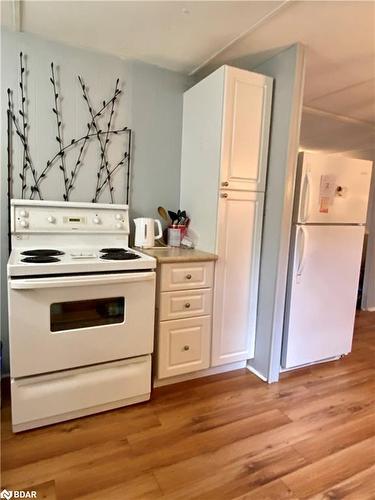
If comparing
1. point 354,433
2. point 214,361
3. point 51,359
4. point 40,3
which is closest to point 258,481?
point 354,433

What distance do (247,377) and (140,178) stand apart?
164 cm

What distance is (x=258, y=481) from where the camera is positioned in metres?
1.32

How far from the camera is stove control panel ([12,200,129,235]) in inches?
72.7

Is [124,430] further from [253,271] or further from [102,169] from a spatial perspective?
[102,169]

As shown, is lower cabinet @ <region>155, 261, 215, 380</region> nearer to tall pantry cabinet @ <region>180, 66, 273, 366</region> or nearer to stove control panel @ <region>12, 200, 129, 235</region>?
tall pantry cabinet @ <region>180, 66, 273, 366</region>

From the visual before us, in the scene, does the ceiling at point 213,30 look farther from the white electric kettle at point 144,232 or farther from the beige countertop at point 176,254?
the beige countertop at point 176,254

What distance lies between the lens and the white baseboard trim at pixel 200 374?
201cm

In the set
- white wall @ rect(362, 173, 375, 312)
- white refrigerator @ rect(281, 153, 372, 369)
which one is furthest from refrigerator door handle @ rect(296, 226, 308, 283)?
white wall @ rect(362, 173, 375, 312)

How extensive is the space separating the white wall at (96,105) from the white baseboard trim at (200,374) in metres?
1.02

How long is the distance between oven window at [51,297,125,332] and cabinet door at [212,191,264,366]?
26.8 inches

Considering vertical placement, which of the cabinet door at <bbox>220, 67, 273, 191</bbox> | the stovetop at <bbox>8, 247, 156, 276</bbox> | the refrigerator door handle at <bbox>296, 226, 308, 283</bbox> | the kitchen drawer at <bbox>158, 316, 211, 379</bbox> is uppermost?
the cabinet door at <bbox>220, 67, 273, 191</bbox>

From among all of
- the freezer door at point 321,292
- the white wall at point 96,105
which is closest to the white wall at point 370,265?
the freezer door at point 321,292

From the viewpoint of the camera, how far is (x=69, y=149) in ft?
6.69

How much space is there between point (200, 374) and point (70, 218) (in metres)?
1.38
